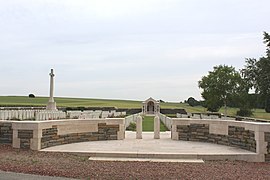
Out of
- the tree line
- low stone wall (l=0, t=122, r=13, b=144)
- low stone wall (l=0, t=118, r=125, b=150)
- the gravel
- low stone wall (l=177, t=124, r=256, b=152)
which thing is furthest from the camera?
the tree line

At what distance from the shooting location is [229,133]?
10469mm

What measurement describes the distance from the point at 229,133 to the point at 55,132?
5.45 m

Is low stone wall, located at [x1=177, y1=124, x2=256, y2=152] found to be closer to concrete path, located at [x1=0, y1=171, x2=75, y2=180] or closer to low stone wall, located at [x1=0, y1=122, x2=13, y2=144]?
concrete path, located at [x1=0, y1=171, x2=75, y2=180]

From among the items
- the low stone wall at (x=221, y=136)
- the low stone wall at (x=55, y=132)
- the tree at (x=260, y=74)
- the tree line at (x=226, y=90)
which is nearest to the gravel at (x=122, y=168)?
the low stone wall at (x=55, y=132)

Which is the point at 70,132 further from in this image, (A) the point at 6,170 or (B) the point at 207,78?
(B) the point at 207,78

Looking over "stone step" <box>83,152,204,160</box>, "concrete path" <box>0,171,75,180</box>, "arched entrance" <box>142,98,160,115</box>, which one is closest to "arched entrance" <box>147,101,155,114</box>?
"arched entrance" <box>142,98,160,115</box>

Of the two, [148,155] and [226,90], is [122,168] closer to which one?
[148,155]

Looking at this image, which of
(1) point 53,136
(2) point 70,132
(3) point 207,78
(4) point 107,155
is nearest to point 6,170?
(4) point 107,155

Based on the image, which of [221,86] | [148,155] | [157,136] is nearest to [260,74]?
[221,86]

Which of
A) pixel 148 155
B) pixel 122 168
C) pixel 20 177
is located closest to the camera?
pixel 20 177

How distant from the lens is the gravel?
6.18 metres

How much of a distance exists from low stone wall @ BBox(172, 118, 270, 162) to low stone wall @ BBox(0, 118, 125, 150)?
2.34m

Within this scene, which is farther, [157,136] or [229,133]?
[157,136]

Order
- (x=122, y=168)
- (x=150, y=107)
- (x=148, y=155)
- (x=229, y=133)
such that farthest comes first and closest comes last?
(x=150, y=107) < (x=229, y=133) < (x=148, y=155) < (x=122, y=168)
